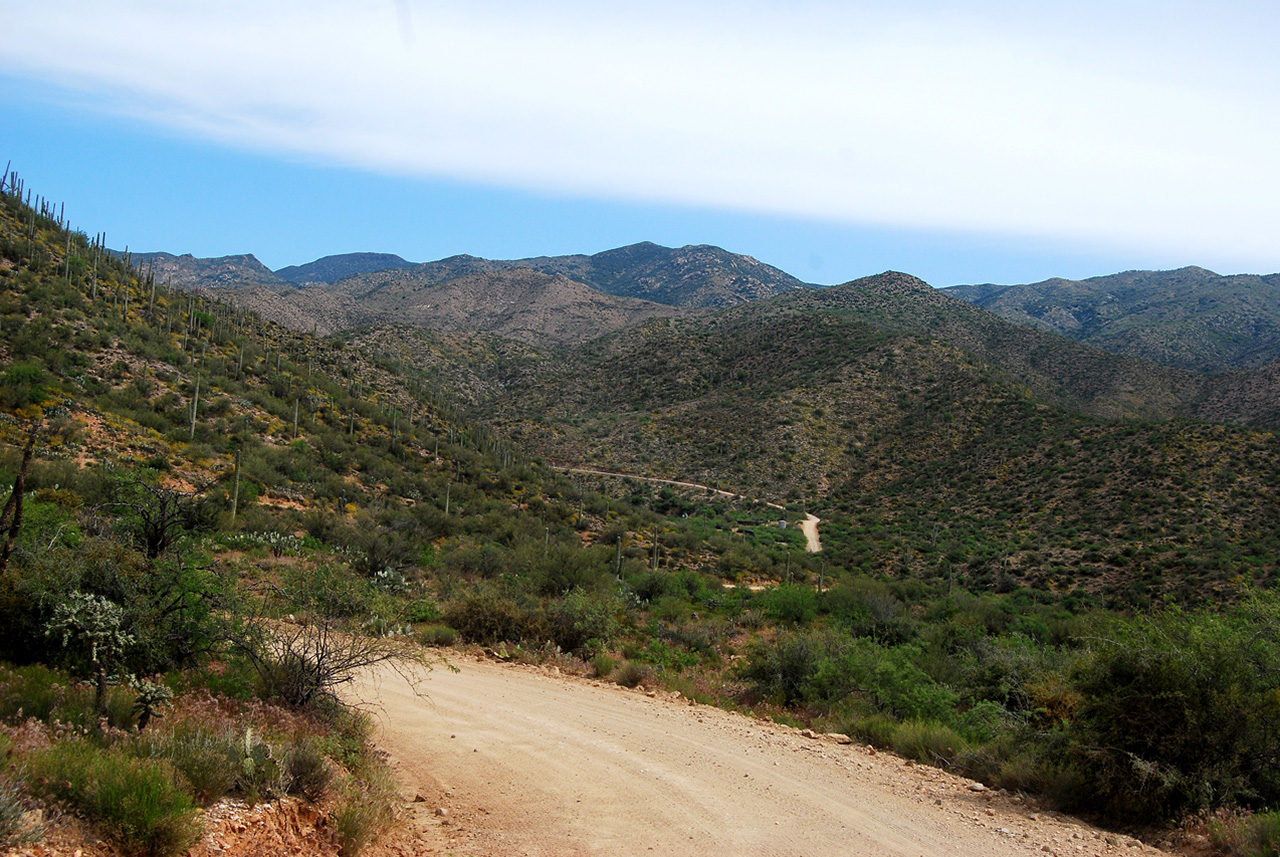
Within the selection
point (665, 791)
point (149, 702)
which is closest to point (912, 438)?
point (665, 791)

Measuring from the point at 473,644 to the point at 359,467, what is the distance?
20202mm

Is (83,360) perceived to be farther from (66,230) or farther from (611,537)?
(611,537)

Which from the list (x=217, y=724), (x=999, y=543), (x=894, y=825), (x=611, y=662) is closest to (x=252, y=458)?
(x=611, y=662)

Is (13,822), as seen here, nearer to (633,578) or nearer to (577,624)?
(577,624)

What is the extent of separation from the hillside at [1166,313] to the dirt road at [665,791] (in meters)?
101

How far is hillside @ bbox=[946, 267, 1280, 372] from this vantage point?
104806 mm

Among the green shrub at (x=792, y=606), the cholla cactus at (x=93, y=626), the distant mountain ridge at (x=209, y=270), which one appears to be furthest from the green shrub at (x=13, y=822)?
the distant mountain ridge at (x=209, y=270)

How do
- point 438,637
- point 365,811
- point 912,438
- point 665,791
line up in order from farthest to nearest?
point 912,438 → point 438,637 → point 665,791 → point 365,811

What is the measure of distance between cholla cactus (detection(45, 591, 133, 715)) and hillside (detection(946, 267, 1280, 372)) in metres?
107

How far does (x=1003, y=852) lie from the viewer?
674 cm

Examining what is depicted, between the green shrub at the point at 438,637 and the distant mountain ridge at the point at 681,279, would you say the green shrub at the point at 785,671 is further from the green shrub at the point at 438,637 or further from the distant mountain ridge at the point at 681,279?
the distant mountain ridge at the point at 681,279

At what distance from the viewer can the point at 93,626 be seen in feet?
22.6

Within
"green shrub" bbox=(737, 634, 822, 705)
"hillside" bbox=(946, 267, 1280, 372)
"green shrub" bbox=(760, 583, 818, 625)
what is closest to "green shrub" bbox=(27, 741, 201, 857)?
"green shrub" bbox=(737, 634, 822, 705)

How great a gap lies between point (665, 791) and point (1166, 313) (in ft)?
502
